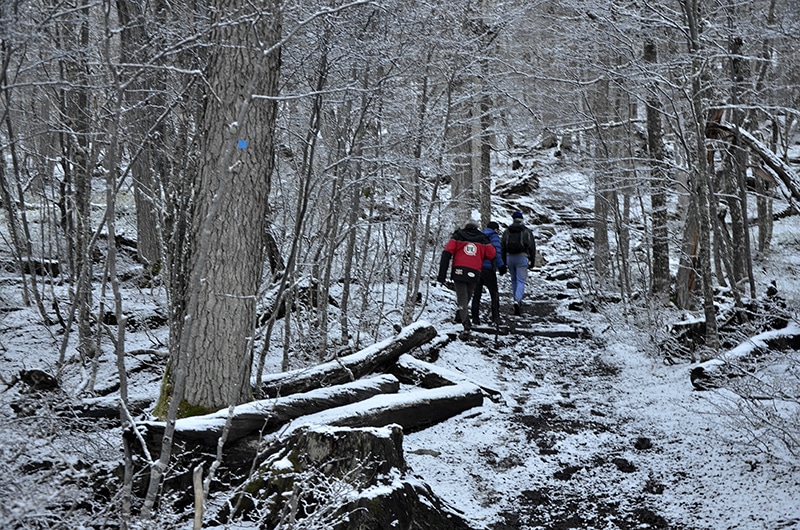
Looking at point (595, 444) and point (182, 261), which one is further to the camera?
point (595, 444)

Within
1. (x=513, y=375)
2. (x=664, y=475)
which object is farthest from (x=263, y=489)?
(x=513, y=375)

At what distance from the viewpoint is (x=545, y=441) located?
6270 millimetres

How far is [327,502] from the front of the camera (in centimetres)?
369

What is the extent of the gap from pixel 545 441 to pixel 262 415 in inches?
116

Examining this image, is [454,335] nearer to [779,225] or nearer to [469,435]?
[469,435]

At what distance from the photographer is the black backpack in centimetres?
1194

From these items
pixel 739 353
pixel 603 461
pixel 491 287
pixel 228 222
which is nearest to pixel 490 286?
pixel 491 287

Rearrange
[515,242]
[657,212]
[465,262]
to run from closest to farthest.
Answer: [465,262]
[657,212]
[515,242]

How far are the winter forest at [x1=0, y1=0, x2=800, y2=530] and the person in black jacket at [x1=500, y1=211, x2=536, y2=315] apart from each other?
950 millimetres

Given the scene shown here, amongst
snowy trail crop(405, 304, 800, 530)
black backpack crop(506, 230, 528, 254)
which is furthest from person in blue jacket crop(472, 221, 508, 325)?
snowy trail crop(405, 304, 800, 530)

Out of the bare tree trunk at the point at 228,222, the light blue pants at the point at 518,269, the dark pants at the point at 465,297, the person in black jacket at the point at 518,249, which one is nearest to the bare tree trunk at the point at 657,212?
the person in black jacket at the point at 518,249

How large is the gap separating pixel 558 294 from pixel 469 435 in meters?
10.4

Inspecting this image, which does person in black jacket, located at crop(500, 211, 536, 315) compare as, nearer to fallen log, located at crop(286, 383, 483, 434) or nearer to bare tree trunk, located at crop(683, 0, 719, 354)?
bare tree trunk, located at crop(683, 0, 719, 354)

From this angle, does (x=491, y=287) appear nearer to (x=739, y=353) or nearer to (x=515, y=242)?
(x=515, y=242)
